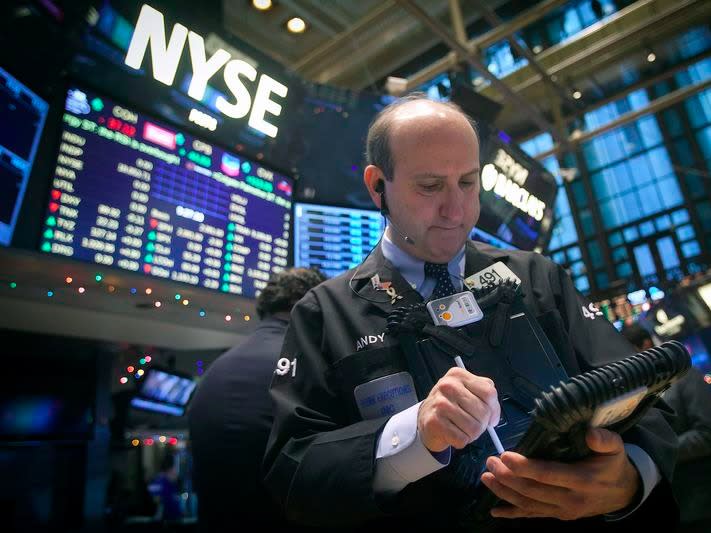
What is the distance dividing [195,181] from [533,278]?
2.09m

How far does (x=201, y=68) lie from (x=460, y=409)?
2703mm

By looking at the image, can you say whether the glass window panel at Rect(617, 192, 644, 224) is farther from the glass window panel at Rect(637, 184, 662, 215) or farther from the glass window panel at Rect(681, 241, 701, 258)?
the glass window panel at Rect(681, 241, 701, 258)

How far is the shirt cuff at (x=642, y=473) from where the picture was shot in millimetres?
956

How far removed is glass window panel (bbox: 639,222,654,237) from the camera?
1253 centimetres

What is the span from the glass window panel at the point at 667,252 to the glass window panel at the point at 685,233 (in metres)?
0.27

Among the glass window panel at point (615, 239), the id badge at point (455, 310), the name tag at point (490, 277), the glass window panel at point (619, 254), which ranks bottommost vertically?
the id badge at point (455, 310)

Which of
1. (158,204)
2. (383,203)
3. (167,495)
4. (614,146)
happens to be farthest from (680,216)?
(383,203)

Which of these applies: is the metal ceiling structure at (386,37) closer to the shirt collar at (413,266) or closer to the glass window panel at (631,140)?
the shirt collar at (413,266)

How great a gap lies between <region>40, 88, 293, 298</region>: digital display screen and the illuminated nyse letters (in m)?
0.27

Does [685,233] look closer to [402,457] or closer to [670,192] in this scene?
[670,192]

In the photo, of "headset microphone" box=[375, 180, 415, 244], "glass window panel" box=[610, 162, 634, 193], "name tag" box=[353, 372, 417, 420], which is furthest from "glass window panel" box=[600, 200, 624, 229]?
→ "name tag" box=[353, 372, 417, 420]

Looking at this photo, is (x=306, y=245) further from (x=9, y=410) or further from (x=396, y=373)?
(x=9, y=410)

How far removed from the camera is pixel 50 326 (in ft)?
11.7

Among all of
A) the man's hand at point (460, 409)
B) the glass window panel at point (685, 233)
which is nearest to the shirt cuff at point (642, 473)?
the man's hand at point (460, 409)
